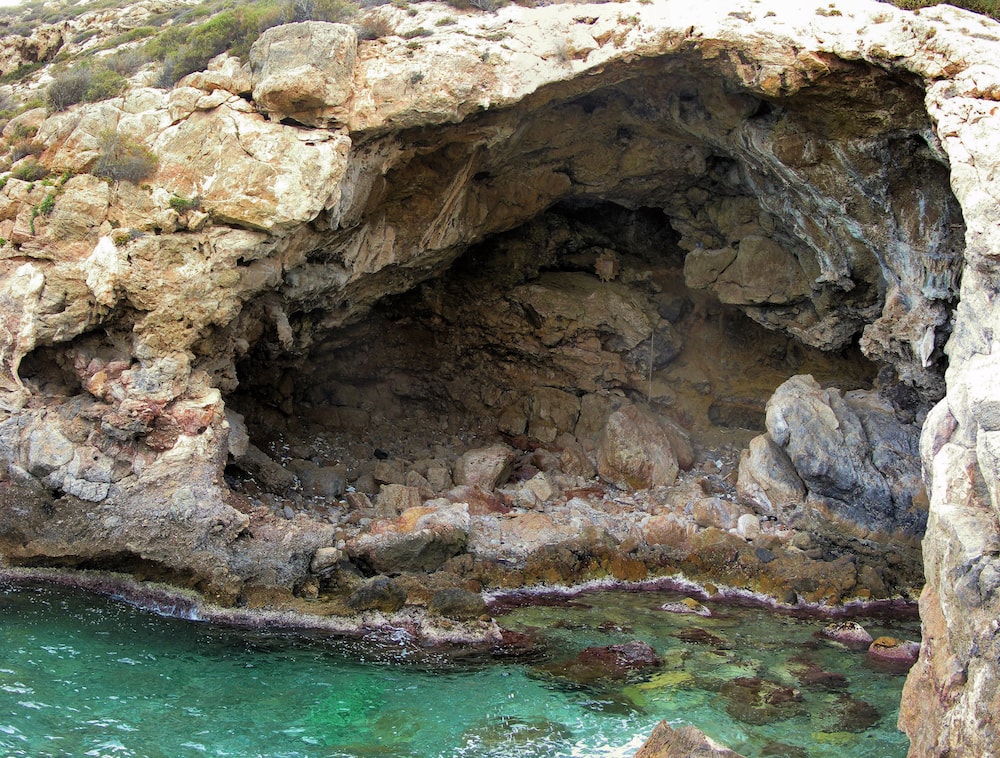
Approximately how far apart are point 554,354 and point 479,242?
3778mm

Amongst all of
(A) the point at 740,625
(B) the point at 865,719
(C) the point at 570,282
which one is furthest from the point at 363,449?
(B) the point at 865,719

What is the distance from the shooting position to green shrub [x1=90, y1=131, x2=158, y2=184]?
1455 centimetres

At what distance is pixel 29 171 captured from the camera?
1473 centimetres

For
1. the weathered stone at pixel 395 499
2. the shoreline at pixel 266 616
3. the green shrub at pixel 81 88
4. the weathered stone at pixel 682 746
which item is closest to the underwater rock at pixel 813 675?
the weathered stone at pixel 682 746

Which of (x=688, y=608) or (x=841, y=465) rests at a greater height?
(x=841, y=465)

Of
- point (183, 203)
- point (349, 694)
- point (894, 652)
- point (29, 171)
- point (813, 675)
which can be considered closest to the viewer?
point (349, 694)

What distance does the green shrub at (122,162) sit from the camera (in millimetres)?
14555

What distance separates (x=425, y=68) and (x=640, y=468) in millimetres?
10475

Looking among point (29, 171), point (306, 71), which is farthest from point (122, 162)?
point (306, 71)

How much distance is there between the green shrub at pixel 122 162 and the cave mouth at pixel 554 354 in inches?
276

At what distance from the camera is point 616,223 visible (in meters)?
21.9

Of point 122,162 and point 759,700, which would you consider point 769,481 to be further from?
point 122,162

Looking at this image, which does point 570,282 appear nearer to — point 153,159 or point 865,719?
point 153,159

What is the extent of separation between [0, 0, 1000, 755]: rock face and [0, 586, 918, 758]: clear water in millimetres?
1497
